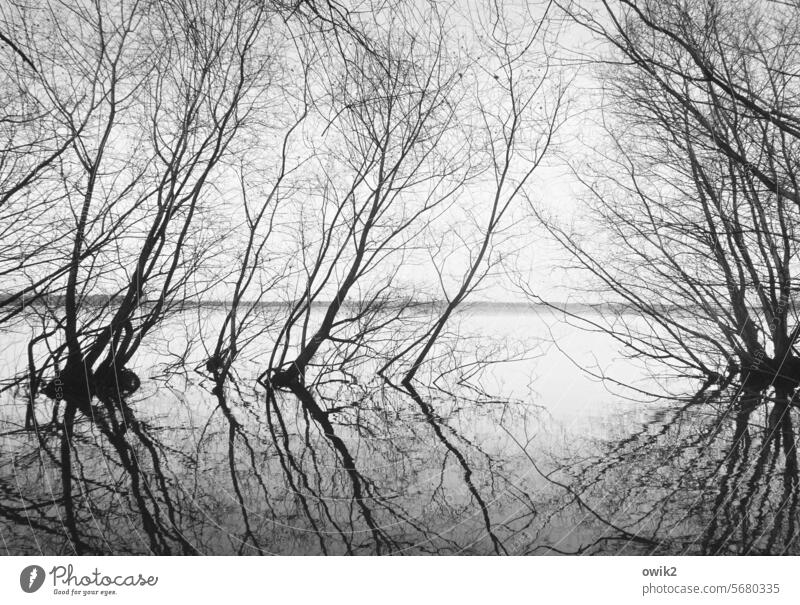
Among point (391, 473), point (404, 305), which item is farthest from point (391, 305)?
point (391, 473)

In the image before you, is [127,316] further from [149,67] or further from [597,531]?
[597,531]

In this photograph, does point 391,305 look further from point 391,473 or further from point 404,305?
point 391,473

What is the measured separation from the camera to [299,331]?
17.0 ft

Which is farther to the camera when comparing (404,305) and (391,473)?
(404,305)

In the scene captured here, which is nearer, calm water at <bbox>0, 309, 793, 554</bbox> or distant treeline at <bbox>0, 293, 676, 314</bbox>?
calm water at <bbox>0, 309, 793, 554</bbox>

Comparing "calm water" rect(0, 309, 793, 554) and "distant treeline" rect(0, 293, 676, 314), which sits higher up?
"distant treeline" rect(0, 293, 676, 314)

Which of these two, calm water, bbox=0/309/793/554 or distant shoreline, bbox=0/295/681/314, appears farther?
distant shoreline, bbox=0/295/681/314

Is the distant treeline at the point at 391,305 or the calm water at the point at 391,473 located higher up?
the distant treeline at the point at 391,305

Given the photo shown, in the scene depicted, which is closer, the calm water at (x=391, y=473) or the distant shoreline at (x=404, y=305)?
the calm water at (x=391, y=473)

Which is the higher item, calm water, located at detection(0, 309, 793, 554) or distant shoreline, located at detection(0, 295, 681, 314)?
distant shoreline, located at detection(0, 295, 681, 314)

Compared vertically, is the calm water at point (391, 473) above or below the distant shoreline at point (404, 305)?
below

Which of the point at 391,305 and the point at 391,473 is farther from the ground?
the point at 391,305
